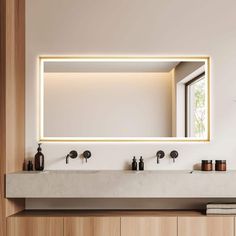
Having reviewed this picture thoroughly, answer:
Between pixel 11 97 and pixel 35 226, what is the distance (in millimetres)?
1029

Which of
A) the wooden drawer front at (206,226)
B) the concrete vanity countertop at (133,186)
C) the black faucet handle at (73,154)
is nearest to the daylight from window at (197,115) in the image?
the concrete vanity countertop at (133,186)

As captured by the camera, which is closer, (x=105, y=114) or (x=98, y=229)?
(x=98, y=229)

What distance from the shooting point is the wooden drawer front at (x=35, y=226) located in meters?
3.18

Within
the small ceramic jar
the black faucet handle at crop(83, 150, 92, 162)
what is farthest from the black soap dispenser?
the small ceramic jar

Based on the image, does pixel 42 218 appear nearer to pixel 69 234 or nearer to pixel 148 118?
pixel 69 234

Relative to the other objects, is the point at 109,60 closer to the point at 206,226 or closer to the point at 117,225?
the point at 117,225

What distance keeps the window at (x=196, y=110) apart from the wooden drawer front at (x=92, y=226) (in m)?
1.02

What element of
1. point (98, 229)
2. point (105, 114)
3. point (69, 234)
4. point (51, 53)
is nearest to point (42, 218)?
point (69, 234)

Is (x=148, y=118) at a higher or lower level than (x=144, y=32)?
lower

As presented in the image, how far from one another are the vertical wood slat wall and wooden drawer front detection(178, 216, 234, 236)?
1.37m

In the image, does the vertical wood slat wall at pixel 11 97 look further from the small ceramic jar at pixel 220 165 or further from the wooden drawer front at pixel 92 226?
the small ceramic jar at pixel 220 165

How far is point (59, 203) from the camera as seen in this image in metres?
3.56

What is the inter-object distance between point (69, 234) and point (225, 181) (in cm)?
129

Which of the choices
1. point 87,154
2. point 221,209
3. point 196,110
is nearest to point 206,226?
point 221,209
